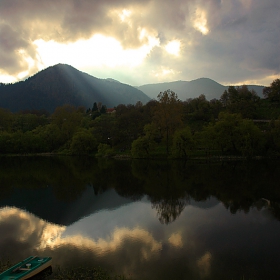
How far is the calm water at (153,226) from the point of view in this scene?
1367cm

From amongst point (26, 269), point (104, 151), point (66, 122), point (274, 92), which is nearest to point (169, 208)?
point (26, 269)

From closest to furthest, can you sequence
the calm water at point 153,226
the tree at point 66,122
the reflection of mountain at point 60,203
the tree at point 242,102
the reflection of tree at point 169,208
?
the calm water at point 153,226
the reflection of tree at point 169,208
the reflection of mountain at point 60,203
the tree at point 242,102
the tree at point 66,122

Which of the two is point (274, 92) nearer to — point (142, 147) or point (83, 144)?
point (142, 147)

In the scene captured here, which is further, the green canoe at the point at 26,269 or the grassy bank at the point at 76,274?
the grassy bank at the point at 76,274

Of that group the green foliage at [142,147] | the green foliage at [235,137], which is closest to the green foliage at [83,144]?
the green foliage at [142,147]

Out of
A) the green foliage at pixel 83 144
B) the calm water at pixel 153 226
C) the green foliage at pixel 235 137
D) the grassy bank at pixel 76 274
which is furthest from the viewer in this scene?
the green foliage at pixel 83 144

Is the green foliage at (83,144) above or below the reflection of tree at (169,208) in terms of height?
above

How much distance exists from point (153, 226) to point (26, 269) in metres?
10.5

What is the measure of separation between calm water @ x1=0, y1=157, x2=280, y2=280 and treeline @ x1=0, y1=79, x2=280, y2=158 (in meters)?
30.7

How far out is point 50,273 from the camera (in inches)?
495

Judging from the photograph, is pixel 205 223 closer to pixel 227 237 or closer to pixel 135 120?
pixel 227 237

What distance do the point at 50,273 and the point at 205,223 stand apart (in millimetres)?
12584

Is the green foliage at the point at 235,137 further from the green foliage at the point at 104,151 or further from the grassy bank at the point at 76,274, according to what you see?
the grassy bank at the point at 76,274

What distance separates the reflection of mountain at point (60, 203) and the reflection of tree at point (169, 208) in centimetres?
408
